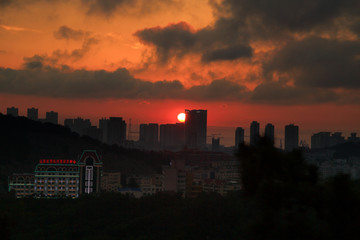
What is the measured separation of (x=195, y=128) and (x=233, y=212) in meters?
95.7

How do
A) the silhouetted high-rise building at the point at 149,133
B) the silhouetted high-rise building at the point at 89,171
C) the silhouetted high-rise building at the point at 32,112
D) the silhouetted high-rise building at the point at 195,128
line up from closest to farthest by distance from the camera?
the silhouetted high-rise building at the point at 89,171, the silhouetted high-rise building at the point at 32,112, the silhouetted high-rise building at the point at 195,128, the silhouetted high-rise building at the point at 149,133

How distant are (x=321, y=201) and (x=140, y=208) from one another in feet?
93.5

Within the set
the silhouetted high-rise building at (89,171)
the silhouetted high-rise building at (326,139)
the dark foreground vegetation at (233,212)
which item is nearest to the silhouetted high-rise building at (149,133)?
the silhouetted high-rise building at (326,139)

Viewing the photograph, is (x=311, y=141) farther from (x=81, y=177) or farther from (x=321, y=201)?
(x=321, y=201)

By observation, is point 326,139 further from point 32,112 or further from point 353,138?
point 32,112

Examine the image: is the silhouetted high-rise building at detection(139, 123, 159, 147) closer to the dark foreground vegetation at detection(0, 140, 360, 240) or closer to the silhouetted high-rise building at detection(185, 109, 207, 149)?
the silhouetted high-rise building at detection(185, 109, 207, 149)

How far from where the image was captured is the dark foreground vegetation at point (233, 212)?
6.60 metres

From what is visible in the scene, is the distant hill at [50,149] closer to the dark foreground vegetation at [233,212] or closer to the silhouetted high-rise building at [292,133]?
the dark foreground vegetation at [233,212]

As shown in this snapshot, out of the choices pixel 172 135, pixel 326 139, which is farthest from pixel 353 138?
pixel 172 135

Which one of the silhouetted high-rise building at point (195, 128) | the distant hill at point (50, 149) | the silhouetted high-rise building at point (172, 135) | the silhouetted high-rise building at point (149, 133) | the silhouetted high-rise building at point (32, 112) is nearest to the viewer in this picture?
the distant hill at point (50, 149)

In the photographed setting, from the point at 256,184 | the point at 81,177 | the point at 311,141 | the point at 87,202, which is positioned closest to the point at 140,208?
the point at 87,202

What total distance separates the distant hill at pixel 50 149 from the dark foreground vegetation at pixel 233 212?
32033 mm

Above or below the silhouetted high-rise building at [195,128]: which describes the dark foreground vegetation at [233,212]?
below

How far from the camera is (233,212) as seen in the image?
29391 mm
